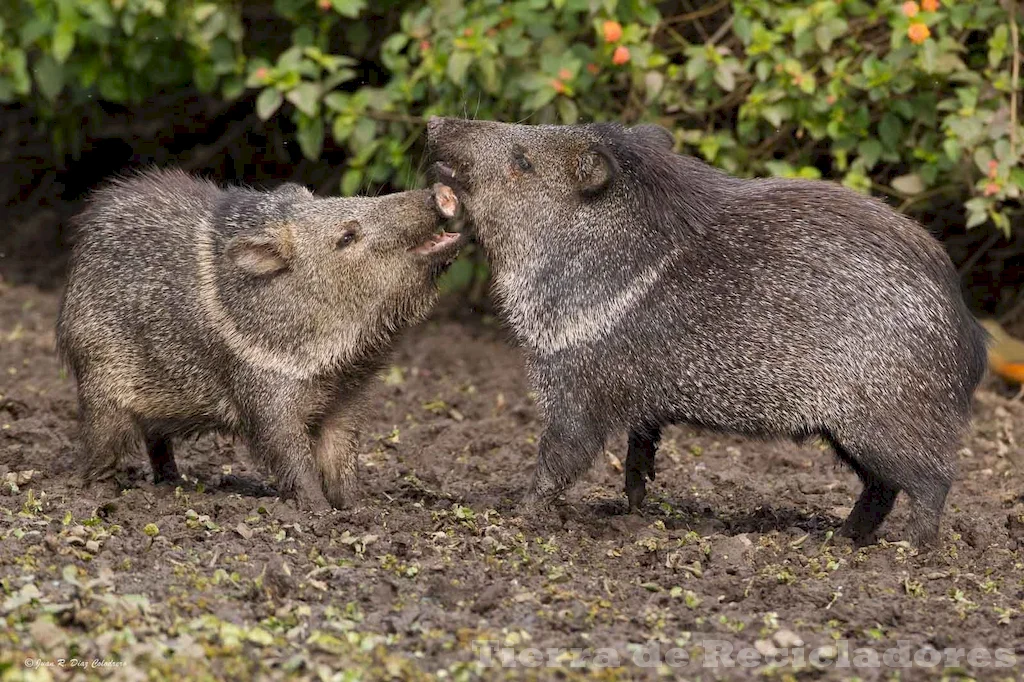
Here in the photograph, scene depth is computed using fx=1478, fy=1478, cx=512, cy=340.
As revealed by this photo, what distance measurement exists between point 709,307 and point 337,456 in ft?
4.88

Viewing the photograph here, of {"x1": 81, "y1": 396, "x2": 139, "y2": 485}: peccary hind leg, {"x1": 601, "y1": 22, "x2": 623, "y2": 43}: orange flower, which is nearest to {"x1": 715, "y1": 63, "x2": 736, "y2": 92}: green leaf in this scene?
{"x1": 601, "y1": 22, "x2": 623, "y2": 43}: orange flower

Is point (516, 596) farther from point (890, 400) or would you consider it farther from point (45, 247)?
point (45, 247)

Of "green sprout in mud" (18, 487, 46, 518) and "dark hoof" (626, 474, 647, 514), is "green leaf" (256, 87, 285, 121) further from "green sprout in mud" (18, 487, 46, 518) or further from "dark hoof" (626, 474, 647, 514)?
"dark hoof" (626, 474, 647, 514)

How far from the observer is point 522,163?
5453mm

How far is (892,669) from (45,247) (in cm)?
751

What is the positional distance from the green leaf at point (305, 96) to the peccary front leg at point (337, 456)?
2.42 meters

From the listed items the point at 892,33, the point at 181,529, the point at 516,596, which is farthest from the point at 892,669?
the point at 892,33

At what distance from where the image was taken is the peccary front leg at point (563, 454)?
5.20 meters

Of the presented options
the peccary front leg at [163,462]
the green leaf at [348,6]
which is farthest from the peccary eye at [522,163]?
the green leaf at [348,6]

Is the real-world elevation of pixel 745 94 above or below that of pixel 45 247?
above

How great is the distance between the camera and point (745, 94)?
7551 mm

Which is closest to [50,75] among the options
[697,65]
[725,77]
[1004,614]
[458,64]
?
[458,64]

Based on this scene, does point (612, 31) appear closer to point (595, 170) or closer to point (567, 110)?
point (567, 110)

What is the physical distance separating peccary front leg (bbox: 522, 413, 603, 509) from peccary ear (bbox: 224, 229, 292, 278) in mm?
1158
